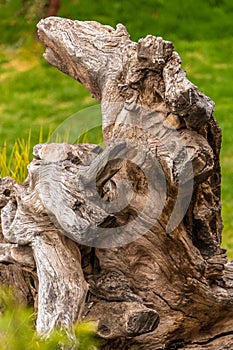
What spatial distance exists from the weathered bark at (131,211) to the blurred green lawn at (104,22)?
5050 millimetres

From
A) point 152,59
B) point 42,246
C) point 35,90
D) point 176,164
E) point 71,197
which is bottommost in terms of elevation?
point 35,90

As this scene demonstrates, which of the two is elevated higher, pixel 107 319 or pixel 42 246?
pixel 42 246

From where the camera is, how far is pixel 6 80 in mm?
10039

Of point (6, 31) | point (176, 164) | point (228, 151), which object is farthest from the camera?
point (6, 31)

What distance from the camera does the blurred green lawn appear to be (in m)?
9.44

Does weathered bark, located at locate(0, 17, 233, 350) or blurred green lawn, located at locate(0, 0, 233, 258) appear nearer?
weathered bark, located at locate(0, 17, 233, 350)

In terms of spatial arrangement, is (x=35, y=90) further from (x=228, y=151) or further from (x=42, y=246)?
(x=42, y=246)

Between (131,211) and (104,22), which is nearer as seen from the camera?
(131,211)

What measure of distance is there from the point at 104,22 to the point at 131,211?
698 centimetres

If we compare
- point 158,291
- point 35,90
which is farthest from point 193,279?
point 35,90

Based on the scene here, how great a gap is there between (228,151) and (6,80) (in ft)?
10.1

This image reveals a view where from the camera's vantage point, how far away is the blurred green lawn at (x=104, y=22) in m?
9.44

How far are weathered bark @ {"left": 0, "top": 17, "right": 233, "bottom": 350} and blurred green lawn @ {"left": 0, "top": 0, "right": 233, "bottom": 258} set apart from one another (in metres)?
5.05

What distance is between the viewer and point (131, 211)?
3818 millimetres
